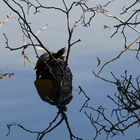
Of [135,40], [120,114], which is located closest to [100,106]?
[120,114]

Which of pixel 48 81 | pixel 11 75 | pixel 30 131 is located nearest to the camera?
pixel 30 131

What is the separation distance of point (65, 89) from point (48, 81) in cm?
17

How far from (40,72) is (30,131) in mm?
368

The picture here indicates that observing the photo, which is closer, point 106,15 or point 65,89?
point 65,89

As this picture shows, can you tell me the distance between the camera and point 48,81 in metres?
2.40

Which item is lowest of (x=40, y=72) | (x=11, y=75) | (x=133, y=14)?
(x=40, y=72)

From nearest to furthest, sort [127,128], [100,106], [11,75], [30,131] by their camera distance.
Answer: [30,131] < [127,128] < [100,106] < [11,75]

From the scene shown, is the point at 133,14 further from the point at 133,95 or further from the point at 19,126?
the point at 19,126

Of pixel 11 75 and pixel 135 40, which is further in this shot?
pixel 11 75

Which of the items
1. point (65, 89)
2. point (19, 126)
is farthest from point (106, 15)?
point (19, 126)

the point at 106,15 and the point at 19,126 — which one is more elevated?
the point at 106,15

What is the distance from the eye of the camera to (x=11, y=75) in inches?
159

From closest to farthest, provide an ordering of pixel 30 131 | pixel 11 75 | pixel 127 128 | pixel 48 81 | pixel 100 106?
pixel 30 131 < pixel 48 81 < pixel 127 128 < pixel 100 106 < pixel 11 75

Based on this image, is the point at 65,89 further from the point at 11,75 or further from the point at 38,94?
the point at 11,75
